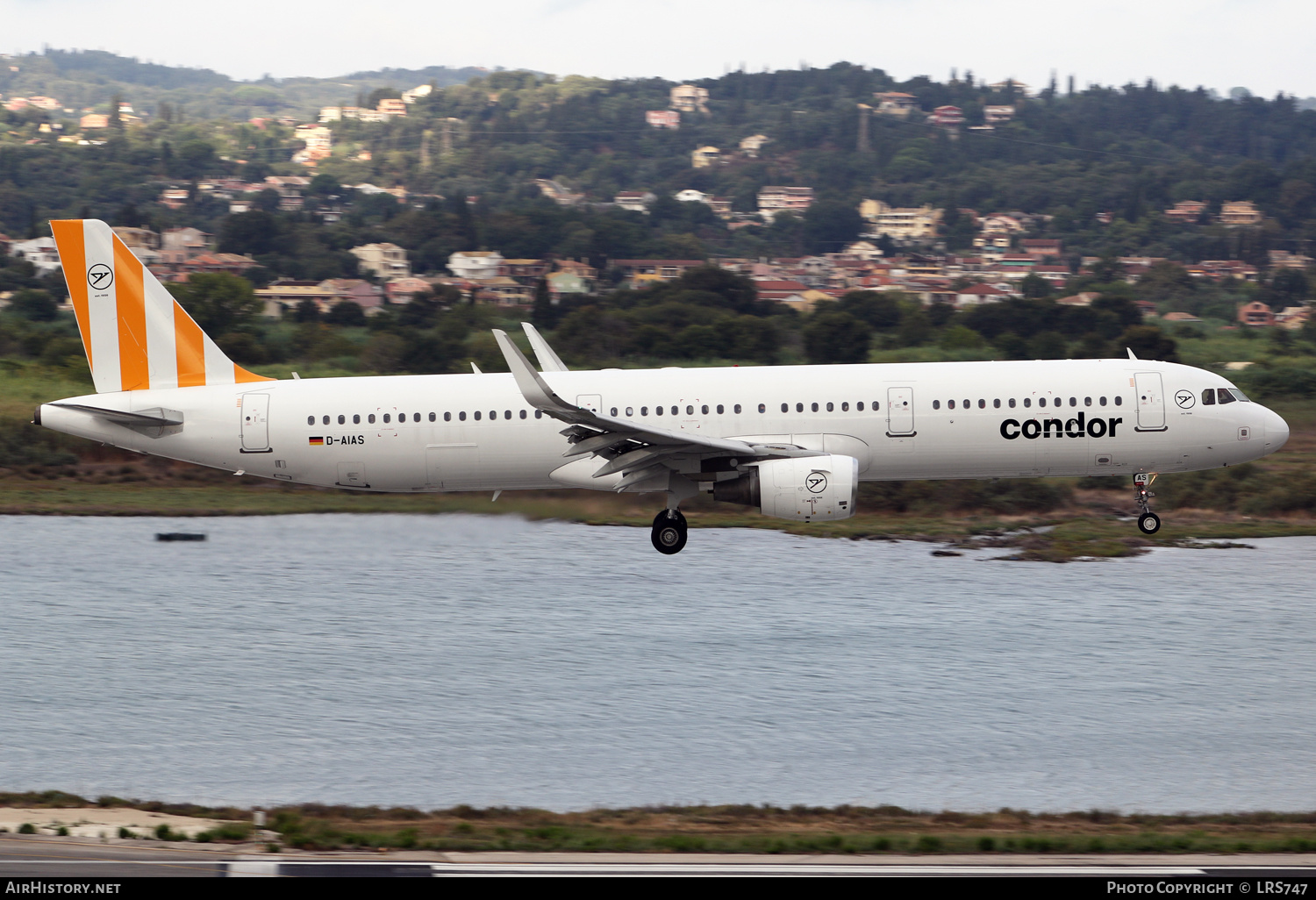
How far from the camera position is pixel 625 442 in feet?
92.2

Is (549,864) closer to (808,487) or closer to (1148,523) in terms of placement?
(808,487)

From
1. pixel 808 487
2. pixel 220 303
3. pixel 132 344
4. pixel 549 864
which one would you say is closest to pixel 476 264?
pixel 220 303

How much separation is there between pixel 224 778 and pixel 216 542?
20533 mm

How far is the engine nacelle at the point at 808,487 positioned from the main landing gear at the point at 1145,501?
22.4ft

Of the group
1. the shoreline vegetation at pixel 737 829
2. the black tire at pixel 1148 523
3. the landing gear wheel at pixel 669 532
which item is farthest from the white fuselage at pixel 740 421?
the shoreline vegetation at pixel 737 829

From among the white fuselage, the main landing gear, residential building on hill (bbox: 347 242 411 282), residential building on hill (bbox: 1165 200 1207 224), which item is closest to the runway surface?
the main landing gear

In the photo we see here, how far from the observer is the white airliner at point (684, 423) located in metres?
29.3

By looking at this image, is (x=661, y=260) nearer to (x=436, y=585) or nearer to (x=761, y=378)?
(x=436, y=585)

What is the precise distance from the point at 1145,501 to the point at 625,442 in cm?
A: 1187

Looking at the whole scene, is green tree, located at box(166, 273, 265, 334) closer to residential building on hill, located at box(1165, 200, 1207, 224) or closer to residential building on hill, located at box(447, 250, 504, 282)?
residential building on hill, located at box(447, 250, 504, 282)

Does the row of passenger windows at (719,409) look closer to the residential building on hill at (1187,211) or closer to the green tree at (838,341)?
the green tree at (838,341)

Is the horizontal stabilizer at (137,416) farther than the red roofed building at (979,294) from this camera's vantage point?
No

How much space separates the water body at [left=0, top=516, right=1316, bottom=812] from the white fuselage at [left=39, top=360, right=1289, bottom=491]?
3.60m

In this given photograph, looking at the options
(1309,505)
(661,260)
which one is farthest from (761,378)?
(661,260)
